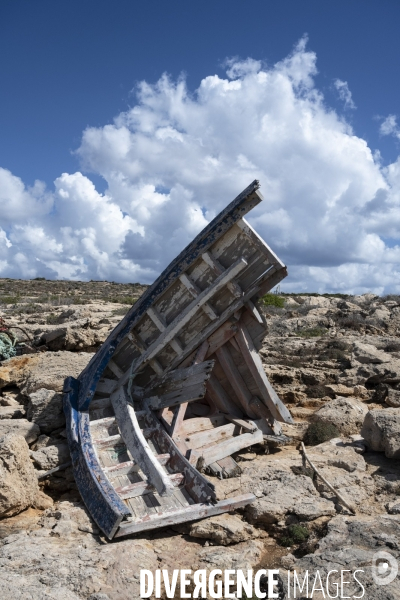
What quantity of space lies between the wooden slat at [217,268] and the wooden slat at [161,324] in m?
1.03

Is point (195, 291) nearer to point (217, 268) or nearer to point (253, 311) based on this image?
point (217, 268)

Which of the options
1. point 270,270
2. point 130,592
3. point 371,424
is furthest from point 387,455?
point 130,592

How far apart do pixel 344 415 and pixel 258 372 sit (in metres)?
2.12

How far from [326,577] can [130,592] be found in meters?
1.62

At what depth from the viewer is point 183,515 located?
5.00 meters

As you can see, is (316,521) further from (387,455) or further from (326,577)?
(387,455)

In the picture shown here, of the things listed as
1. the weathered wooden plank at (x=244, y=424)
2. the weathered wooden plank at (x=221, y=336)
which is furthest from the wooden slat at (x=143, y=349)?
the weathered wooden plank at (x=244, y=424)

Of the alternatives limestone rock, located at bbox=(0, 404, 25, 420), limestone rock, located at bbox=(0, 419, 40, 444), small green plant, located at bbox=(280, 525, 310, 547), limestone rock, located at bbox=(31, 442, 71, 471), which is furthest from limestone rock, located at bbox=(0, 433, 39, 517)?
small green plant, located at bbox=(280, 525, 310, 547)

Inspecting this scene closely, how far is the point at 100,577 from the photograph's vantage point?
414cm

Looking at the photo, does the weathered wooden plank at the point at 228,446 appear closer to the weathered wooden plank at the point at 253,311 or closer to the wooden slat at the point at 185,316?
the wooden slat at the point at 185,316

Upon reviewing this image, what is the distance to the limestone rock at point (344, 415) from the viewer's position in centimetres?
809

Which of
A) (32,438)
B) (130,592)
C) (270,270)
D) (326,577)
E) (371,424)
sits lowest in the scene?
(130,592)

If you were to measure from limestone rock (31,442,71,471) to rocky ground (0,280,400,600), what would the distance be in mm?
12

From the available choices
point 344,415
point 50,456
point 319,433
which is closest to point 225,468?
point 319,433
